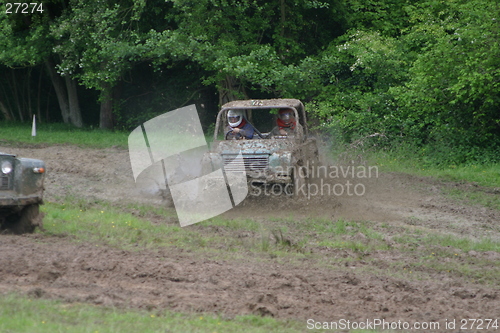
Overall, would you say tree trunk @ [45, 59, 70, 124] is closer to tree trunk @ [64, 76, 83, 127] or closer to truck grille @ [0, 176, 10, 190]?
tree trunk @ [64, 76, 83, 127]

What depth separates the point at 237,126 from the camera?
13.2 metres

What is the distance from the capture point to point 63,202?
11172 millimetres

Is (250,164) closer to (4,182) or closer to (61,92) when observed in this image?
(4,182)

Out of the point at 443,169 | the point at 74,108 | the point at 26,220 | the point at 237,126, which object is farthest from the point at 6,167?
the point at 74,108

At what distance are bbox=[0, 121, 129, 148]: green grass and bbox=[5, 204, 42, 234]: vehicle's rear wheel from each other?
461 inches

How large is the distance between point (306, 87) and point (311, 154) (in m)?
8.11

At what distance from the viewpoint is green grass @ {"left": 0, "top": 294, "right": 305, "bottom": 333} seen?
4840mm

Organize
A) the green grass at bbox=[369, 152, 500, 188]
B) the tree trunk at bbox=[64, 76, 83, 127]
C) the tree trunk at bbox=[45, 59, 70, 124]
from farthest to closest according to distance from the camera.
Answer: the tree trunk at bbox=[45, 59, 70, 124], the tree trunk at bbox=[64, 76, 83, 127], the green grass at bbox=[369, 152, 500, 188]

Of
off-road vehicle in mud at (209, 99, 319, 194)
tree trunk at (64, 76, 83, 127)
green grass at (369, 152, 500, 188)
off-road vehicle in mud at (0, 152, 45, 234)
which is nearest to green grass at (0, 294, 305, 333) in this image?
off-road vehicle in mud at (0, 152, 45, 234)

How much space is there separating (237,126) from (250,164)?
6.79 feet

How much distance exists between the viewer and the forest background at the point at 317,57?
656 inches

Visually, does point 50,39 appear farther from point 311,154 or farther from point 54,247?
point 54,247

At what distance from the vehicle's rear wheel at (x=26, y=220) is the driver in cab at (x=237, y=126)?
534 cm

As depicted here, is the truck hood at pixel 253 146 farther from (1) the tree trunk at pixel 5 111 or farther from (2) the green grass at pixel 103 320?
(1) the tree trunk at pixel 5 111
